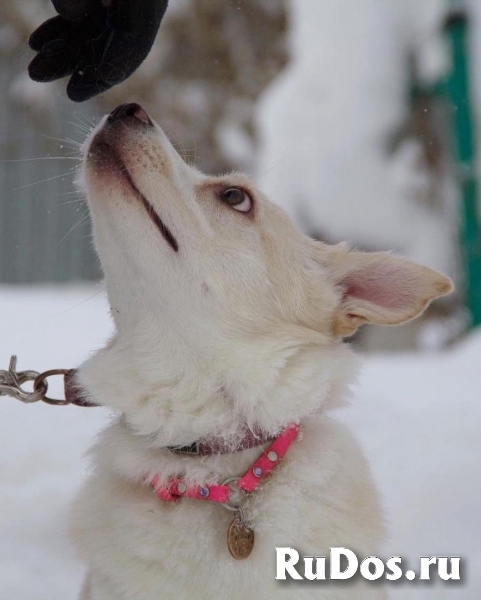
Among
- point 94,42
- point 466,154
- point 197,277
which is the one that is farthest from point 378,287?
point 466,154

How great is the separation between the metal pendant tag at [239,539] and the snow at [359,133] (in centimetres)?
628

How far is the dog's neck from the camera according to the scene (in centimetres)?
227

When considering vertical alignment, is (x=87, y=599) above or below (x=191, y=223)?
below

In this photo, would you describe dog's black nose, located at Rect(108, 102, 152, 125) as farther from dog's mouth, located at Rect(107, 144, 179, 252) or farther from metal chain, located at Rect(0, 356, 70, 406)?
metal chain, located at Rect(0, 356, 70, 406)

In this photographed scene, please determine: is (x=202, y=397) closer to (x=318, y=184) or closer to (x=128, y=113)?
(x=128, y=113)

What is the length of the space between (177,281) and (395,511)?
1924mm

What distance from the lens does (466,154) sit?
24.9 ft

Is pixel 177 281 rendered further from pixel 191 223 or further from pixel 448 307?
pixel 448 307

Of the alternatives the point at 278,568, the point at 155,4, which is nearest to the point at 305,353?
the point at 278,568

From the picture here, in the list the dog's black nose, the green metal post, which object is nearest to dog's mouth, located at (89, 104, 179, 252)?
the dog's black nose

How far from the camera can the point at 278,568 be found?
213 cm

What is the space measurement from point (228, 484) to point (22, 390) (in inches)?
29.7

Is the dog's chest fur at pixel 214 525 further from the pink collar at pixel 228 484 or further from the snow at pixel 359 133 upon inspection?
the snow at pixel 359 133

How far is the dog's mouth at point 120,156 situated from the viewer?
7.30ft
